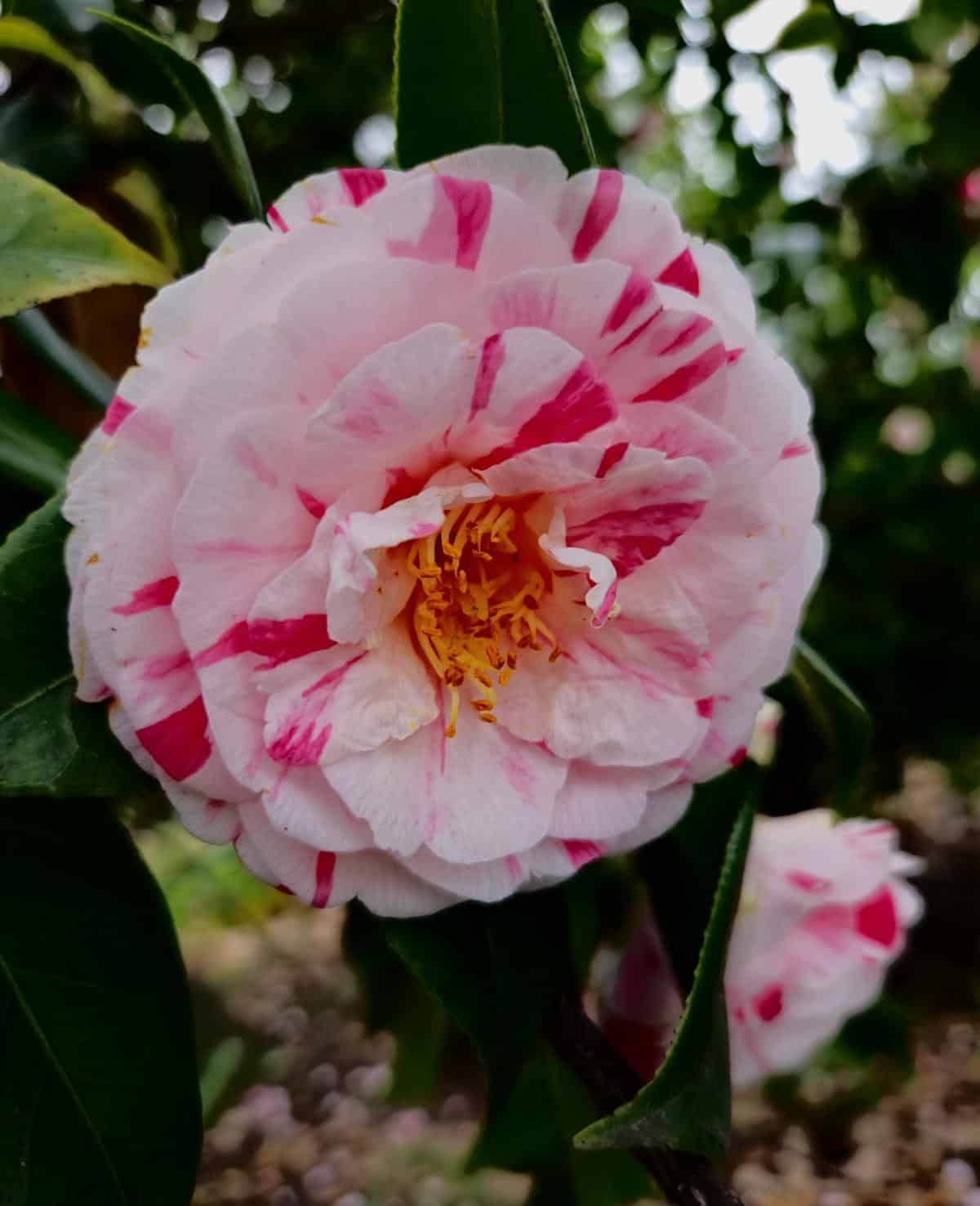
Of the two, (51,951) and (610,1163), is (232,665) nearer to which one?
(51,951)

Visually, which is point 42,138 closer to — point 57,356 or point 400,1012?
point 57,356

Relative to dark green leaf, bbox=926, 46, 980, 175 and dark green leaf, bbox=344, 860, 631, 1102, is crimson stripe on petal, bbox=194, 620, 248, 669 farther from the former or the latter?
dark green leaf, bbox=926, 46, 980, 175

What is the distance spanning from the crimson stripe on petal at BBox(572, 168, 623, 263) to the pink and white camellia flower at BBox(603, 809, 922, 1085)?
45 cm

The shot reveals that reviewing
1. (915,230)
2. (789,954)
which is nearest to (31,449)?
(789,954)

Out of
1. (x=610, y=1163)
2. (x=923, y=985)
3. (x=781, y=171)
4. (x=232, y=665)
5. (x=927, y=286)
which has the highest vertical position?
(x=232, y=665)

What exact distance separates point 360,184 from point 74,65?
37 cm

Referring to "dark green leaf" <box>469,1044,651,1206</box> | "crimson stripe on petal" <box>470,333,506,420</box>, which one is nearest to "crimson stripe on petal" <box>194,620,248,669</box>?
"crimson stripe on petal" <box>470,333,506,420</box>

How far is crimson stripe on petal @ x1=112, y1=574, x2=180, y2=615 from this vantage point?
0.35 metres

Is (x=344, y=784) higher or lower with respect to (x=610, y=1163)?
higher

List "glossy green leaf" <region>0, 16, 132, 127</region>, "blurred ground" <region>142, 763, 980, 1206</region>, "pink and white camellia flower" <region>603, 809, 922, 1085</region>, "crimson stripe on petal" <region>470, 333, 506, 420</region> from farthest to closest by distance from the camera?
"blurred ground" <region>142, 763, 980, 1206</region>
"pink and white camellia flower" <region>603, 809, 922, 1085</region>
"glossy green leaf" <region>0, 16, 132, 127</region>
"crimson stripe on petal" <region>470, 333, 506, 420</region>

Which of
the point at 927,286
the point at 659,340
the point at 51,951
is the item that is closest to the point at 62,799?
the point at 51,951

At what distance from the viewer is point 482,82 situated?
42 centimetres

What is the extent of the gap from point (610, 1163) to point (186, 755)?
514 millimetres

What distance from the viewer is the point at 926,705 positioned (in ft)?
5.75
